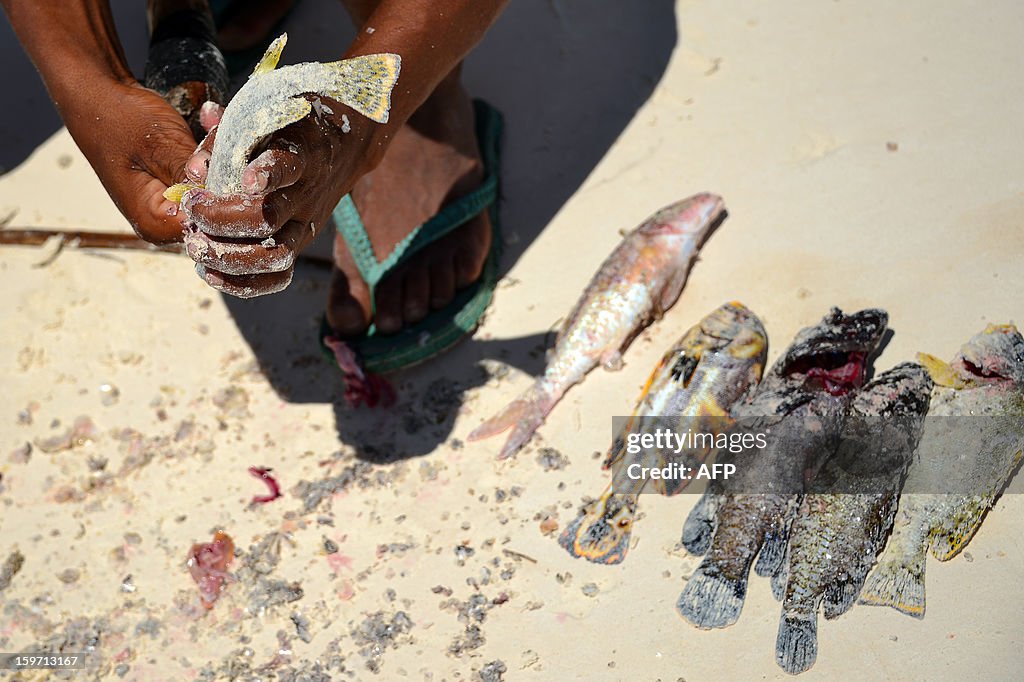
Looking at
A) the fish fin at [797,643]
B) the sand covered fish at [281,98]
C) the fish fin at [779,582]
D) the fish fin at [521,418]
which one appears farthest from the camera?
the fish fin at [521,418]

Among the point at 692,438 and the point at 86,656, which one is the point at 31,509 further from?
the point at 692,438

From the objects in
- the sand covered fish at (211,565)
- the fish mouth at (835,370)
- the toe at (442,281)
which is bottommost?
the sand covered fish at (211,565)

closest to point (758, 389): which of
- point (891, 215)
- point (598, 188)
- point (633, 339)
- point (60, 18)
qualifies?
point (633, 339)

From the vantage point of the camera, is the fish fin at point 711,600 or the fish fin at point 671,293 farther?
the fish fin at point 671,293

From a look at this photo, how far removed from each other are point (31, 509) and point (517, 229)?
1759 millimetres

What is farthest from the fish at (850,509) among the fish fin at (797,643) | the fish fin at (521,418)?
the fish fin at (521,418)

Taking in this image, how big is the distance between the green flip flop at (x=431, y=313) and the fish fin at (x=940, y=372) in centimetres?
131

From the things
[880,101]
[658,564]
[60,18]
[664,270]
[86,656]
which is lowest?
[86,656]

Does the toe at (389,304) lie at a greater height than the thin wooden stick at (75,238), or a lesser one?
greater

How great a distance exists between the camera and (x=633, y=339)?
2.86 m

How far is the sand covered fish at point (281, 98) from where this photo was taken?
70.5 inches

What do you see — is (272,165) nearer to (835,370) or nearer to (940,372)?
(835,370)

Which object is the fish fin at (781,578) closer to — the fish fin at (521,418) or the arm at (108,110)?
the fish fin at (521,418)

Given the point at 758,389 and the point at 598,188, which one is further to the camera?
Result: the point at 598,188
